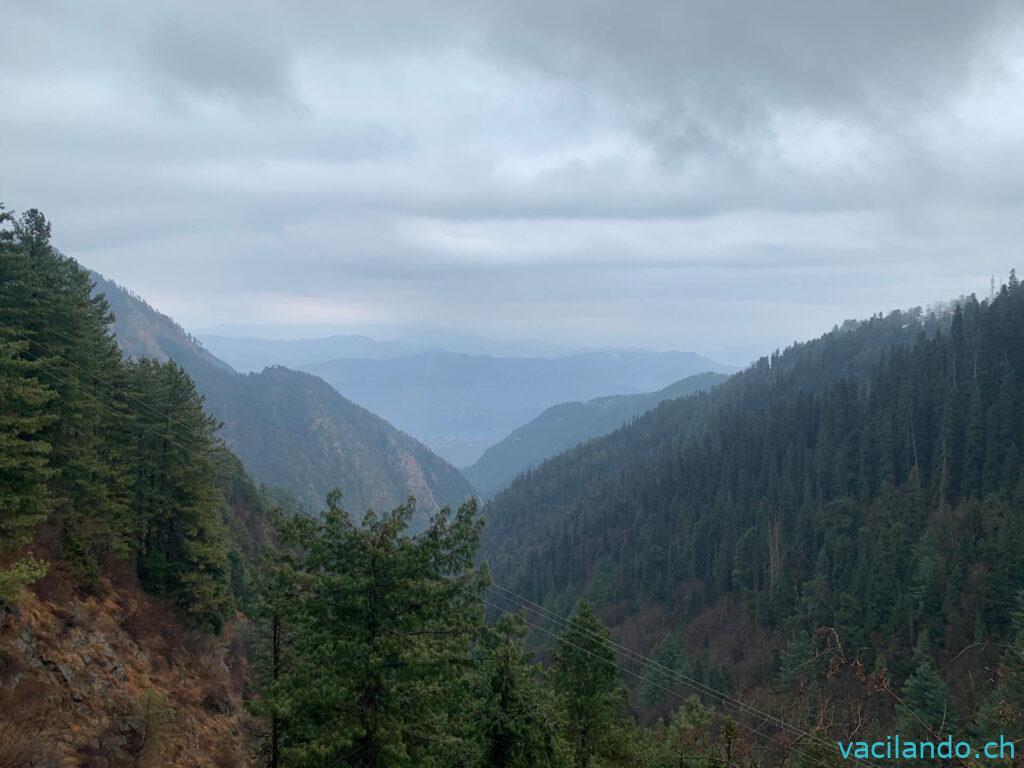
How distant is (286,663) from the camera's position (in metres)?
15.6

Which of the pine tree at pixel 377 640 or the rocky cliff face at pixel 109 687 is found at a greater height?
the pine tree at pixel 377 640

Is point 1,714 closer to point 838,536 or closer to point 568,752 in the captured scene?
point 568,752

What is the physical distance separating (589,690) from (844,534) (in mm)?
78437

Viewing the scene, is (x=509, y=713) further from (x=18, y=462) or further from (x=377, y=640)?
(x=18, y=462)

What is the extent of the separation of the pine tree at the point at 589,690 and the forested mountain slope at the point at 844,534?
101 feet

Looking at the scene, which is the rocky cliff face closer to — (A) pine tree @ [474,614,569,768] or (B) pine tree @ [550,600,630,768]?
(A) pine tree @ [474,614,569,768]

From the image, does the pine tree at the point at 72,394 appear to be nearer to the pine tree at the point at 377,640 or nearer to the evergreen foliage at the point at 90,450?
the evergreen foliage at the point at 90,450

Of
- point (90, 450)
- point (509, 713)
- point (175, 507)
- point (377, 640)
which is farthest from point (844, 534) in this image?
point (377, 640)

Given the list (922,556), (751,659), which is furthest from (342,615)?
(751,659)

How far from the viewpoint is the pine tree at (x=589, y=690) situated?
20594 mm

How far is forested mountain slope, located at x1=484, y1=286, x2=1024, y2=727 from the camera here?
63938 millimetres

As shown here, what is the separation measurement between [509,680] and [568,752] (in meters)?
2.73

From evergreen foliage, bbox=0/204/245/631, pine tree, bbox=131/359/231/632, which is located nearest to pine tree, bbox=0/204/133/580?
evergreen foliage, bbox=0/204/245/631

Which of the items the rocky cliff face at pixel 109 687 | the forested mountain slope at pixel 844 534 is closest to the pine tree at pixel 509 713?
the rocky cliff face at pixel 109 687
